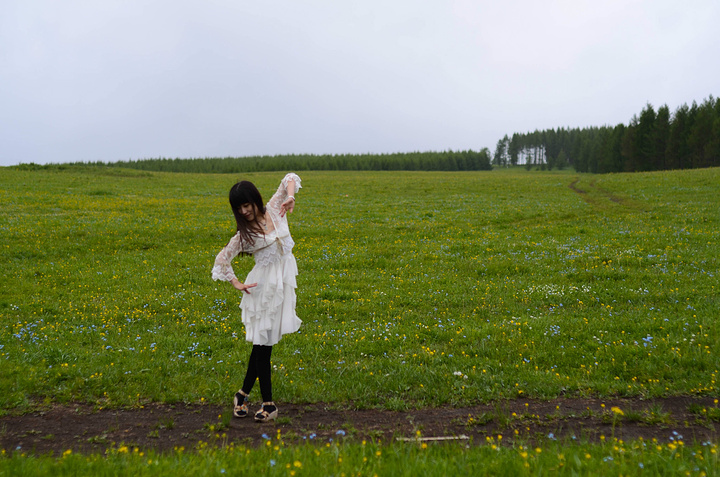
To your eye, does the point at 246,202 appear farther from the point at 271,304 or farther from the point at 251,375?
the point at 251,375

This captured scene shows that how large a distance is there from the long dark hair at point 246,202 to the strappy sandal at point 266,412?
242 cm

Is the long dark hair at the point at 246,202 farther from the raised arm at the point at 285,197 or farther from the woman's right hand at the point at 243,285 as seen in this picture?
the woman's right hand at the point at 243,285

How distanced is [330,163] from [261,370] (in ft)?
498

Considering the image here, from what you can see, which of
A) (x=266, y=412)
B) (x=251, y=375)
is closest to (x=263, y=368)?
(x=251, y=375)

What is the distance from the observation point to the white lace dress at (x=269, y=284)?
6.25m

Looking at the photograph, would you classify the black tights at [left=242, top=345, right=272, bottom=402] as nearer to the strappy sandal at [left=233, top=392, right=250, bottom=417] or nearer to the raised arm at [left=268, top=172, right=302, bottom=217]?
the strappy sandal at [left=233, top=392, right=250, bottom=417]

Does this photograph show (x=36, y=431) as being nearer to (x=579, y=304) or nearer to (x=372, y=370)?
(x=372, y=370)

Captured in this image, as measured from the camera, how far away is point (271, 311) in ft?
20.5

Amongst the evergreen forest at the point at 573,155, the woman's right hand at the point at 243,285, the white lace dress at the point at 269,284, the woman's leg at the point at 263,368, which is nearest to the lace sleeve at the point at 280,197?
the white lace dress at the point at 269,284

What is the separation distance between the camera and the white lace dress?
246 inches

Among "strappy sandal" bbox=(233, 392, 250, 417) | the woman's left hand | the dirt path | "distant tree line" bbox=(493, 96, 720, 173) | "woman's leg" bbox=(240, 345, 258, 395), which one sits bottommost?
the dirt path

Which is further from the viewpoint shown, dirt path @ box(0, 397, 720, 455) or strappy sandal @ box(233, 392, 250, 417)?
strappy sandal @ box(233, 392, 250, 417)

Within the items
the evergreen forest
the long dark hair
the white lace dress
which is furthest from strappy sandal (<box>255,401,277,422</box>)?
the evergreen forest

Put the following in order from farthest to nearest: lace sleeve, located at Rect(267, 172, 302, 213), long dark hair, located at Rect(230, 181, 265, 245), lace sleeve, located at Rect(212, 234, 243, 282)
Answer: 1. lace sleeve, located at Rect(267, 172, 302, 213)
2. lace sleeve, located at Rect(212, 234, 243, 282)
3. long dark hair, located at Rect(230, 181, 265, 245)
